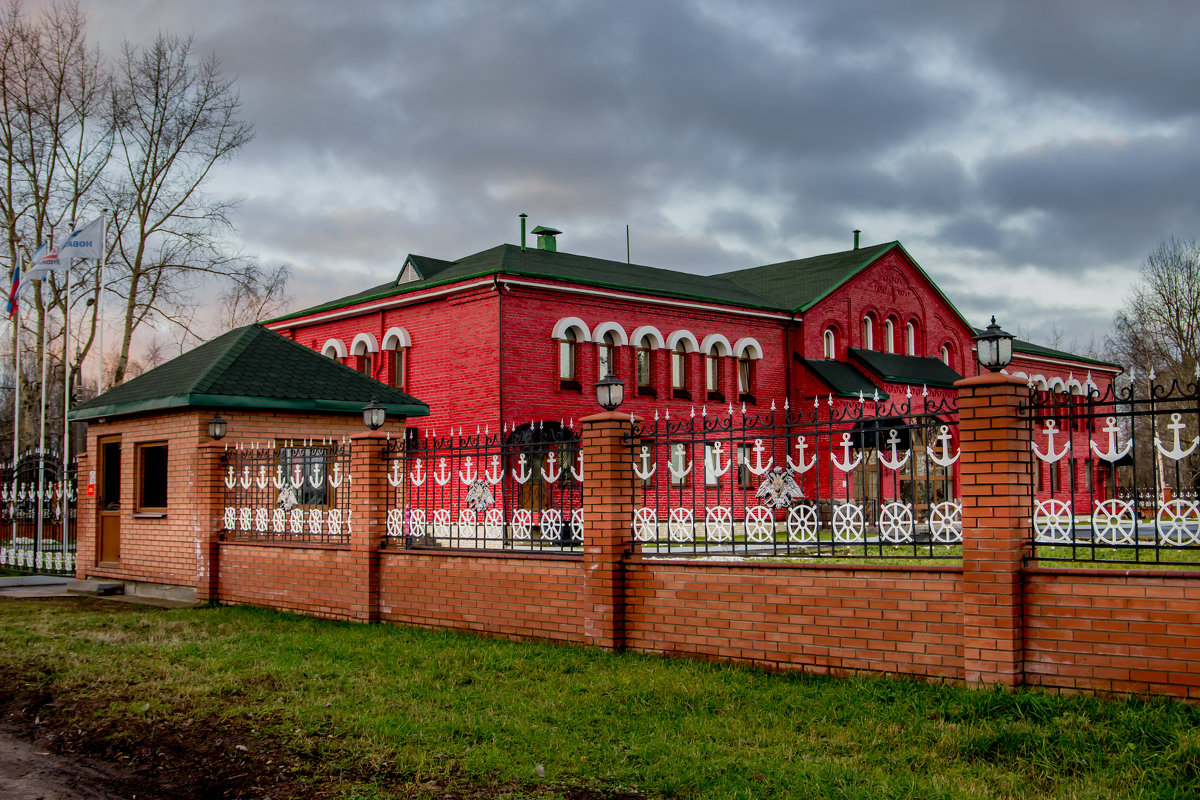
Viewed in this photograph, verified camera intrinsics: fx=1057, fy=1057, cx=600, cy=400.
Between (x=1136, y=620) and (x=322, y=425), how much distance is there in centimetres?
1125

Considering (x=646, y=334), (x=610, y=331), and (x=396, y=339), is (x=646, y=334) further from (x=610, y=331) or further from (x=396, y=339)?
(x=396, y=339)

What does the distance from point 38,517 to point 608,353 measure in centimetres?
1257

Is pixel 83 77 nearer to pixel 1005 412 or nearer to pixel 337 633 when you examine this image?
pixel 337 633

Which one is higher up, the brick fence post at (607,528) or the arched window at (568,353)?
the arched window at (568,353)

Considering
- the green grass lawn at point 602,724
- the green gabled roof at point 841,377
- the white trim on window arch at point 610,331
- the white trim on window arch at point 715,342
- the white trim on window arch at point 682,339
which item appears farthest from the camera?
the green gabled roof at point 841,377

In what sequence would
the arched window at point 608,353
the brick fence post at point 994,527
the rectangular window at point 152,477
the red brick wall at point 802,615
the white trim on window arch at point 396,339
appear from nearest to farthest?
the brick fence post at point 994,527 → the red brick wall at point 802,615 → the rectangular window at point 152,477 → the arched window at point 608,353 → the white trim on window arch at point 396,339

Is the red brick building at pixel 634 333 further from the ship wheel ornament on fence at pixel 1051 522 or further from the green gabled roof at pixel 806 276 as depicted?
the ship wheel ornament on fence at pixel 1051 522

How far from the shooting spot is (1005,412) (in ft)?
21.6

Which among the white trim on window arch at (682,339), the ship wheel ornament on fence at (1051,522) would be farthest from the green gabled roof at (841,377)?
the ship wheel ornament on fence at (1051,522)

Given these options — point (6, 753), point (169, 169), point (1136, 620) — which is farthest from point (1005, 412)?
point (169, 169)

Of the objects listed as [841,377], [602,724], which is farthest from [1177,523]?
[841,377]

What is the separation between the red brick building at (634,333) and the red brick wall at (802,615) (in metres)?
12.2

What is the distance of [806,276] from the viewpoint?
32406 millimetres

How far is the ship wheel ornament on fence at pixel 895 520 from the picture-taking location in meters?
7.12
